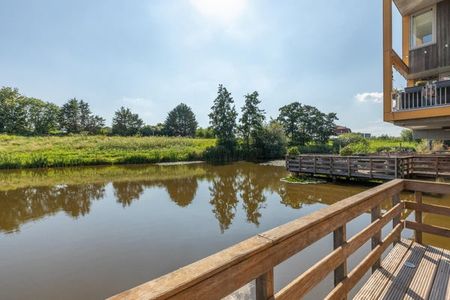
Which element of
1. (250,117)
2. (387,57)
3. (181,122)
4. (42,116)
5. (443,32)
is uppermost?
(42,116)

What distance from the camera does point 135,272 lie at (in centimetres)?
415

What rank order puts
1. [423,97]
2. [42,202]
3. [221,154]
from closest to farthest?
1. [423,97]
2. [42,202]
3. [221,154]

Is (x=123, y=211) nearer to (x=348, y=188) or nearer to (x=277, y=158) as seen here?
(x=348, y=188)

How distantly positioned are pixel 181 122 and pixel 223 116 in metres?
23.3

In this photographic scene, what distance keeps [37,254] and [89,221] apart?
6.93ft

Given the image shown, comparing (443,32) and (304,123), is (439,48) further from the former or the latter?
(304,123)

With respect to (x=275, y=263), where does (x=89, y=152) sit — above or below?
above

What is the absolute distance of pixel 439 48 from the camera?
20.7ft

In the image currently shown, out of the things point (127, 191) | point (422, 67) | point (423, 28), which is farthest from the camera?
point (127, 191)

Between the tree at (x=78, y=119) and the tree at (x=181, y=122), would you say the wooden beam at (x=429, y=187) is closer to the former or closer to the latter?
the tree at (x=181, y=122)

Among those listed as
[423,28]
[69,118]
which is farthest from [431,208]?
[69,118]

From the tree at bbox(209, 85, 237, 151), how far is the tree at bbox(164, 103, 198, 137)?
70.2 ft

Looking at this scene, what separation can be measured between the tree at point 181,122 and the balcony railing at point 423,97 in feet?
149

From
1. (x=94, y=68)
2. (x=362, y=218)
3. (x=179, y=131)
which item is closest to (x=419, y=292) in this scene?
(x=362, y=218)
